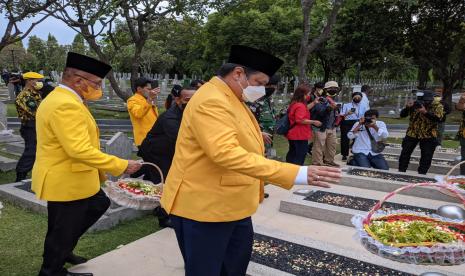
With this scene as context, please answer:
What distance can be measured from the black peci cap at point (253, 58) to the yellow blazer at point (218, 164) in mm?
170

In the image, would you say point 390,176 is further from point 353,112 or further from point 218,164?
point 218,164

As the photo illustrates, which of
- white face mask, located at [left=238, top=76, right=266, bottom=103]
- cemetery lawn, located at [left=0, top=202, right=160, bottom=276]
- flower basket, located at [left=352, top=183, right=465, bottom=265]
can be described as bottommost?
cemetery lawn, located at [left=0, top=202, right=160, bottom=276]

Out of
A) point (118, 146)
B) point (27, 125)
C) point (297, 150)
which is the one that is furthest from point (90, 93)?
point (297, 150)

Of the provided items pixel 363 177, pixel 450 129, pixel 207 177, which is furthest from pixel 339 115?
pixel 450 129

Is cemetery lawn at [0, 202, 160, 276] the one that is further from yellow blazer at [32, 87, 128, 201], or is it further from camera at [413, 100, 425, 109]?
camera at [413, 100, 425, 109]

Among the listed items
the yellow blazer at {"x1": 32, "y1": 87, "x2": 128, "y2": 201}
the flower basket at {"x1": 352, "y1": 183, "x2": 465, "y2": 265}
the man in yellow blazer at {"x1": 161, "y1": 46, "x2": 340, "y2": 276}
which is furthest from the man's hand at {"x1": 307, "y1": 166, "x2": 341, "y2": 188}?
the yellow blazer at {"x1": 32, "y1": 87, "x2": 128, "y2": 201}

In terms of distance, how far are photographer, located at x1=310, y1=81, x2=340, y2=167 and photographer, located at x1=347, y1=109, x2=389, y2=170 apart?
625 mm

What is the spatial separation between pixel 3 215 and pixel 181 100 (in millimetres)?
2710

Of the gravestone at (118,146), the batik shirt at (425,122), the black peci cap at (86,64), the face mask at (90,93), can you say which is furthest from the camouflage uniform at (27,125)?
the batik shirt at (425,122)

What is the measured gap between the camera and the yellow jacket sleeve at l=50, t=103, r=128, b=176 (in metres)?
2.77

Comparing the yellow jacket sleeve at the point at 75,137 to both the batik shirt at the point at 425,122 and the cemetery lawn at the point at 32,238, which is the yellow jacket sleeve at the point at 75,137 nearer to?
the cemetery lawn at the point at 32,238

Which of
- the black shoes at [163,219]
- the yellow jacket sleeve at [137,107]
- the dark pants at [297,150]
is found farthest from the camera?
the dark pants at [297,150]

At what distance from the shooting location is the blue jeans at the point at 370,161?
8.15 meters

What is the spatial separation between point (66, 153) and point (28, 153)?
13.5 feet
